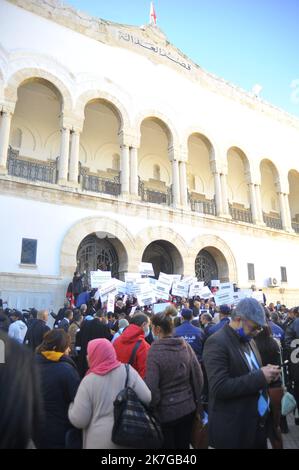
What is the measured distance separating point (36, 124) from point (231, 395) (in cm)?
1713

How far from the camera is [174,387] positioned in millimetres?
3223

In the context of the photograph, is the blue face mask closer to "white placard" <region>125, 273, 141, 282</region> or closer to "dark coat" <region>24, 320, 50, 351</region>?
"dark coat" <region>24, 320, 50, 351</region>

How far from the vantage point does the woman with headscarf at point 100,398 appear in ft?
8.35

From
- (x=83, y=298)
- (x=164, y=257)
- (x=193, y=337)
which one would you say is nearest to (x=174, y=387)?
(x=193, y=337)

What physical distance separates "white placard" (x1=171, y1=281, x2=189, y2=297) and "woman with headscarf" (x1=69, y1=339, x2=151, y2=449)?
9.64 m

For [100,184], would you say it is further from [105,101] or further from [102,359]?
[102,359]

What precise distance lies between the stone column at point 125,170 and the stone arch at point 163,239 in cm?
201

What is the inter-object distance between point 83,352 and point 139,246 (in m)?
9.31

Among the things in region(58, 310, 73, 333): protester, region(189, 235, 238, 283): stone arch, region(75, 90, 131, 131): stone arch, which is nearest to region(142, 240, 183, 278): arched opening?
region(189, 235, 238, 283): stone arch

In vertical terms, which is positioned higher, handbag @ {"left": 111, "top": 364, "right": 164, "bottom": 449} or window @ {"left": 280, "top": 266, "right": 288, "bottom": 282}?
window @ {"left": 280, "top": 266, "right": 288, "bottom": 282}

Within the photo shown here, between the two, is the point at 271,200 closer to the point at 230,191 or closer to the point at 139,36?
the point at 230,191

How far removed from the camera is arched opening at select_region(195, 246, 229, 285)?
17.2 metres

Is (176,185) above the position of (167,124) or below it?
below

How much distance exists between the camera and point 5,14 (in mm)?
13922
